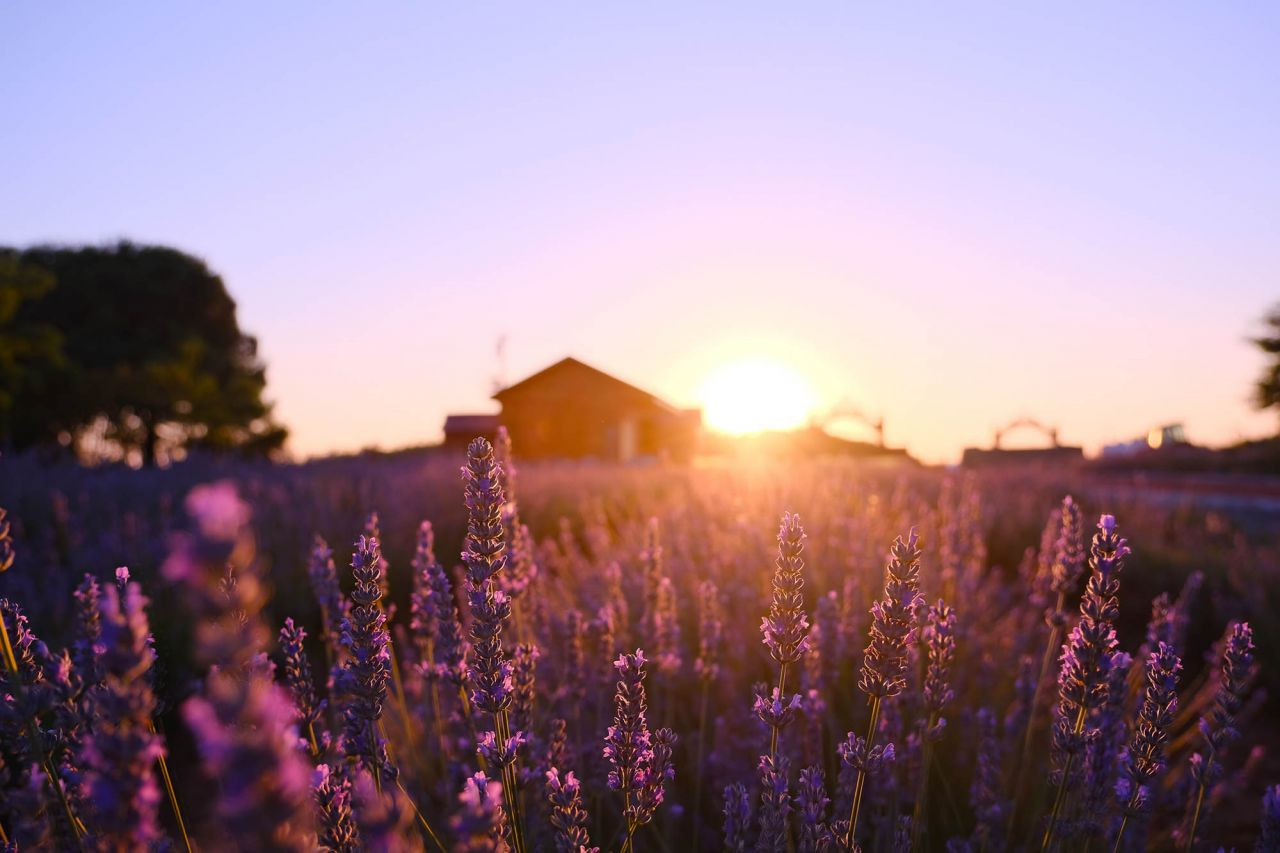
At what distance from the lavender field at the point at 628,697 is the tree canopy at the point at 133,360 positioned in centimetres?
1899

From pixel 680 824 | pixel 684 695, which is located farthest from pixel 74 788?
pixel 684 695

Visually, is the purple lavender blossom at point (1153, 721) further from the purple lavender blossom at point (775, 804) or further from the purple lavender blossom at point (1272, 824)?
the purple lavender blossom at point (775, 804)

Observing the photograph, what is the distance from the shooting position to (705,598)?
2.32 m

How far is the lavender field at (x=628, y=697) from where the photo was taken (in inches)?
26.5

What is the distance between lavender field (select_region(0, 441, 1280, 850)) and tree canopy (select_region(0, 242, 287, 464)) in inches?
748

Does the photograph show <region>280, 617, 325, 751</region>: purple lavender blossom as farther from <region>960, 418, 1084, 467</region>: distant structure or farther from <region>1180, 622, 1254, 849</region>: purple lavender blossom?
<region>960, 418, 1084, 467</region>: distant structure

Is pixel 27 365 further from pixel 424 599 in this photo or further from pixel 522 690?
pixel 522 690

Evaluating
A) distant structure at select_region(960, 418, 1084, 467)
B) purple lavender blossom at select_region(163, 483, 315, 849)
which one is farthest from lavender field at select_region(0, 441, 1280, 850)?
distant structure at select_region(960, 418, 1084, 467)

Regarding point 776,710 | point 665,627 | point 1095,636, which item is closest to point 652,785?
point 776,710

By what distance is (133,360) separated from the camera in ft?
80.7

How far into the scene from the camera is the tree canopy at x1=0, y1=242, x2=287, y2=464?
22.2 metres

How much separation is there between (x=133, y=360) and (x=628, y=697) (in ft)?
88.7

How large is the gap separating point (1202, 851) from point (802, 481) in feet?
21.4

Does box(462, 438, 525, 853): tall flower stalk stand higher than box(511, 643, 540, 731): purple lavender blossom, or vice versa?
box(462, 438, 525, 853): tall flower stalk
